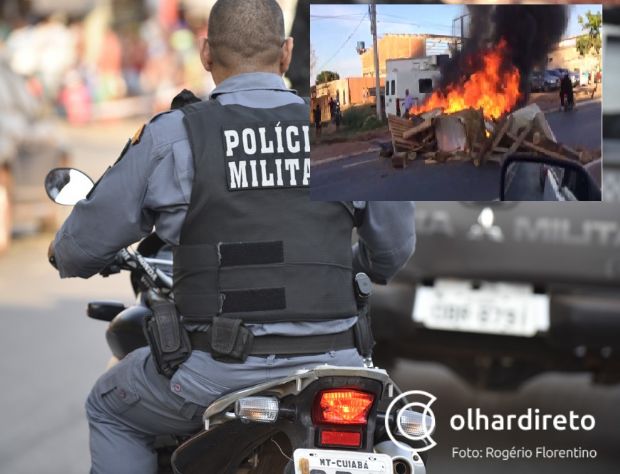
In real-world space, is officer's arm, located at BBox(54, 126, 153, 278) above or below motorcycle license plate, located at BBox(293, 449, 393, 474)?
above

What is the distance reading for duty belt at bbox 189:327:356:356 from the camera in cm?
340

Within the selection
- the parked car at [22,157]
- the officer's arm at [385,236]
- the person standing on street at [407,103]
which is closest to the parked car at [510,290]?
the officer's arm at [385,236]

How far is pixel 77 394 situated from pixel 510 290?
2722 millimetres

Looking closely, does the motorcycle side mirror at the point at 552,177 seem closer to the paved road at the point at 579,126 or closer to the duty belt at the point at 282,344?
the paved road at the point at 579,126

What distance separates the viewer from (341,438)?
322 cm

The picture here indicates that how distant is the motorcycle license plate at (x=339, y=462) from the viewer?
3.17 metres

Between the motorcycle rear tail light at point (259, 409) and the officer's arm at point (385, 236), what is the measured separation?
62cm

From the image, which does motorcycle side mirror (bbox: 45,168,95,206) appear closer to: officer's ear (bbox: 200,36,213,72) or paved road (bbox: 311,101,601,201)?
officer's ear (bbox: 200,36,213,72)

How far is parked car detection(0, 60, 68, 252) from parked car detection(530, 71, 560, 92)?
32.0ft

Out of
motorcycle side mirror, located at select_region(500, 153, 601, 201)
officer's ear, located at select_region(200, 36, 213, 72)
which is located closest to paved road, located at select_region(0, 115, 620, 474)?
motorcycle side mirror, located at select_region(500, 153, 601, 201)

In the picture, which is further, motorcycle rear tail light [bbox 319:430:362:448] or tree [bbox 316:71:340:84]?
tree [bbox 316:71:340:84]

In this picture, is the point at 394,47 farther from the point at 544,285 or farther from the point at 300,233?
the point at 544,285

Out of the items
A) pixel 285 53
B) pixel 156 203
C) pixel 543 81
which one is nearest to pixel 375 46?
pixel 285 53

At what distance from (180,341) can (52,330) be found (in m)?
6.08
